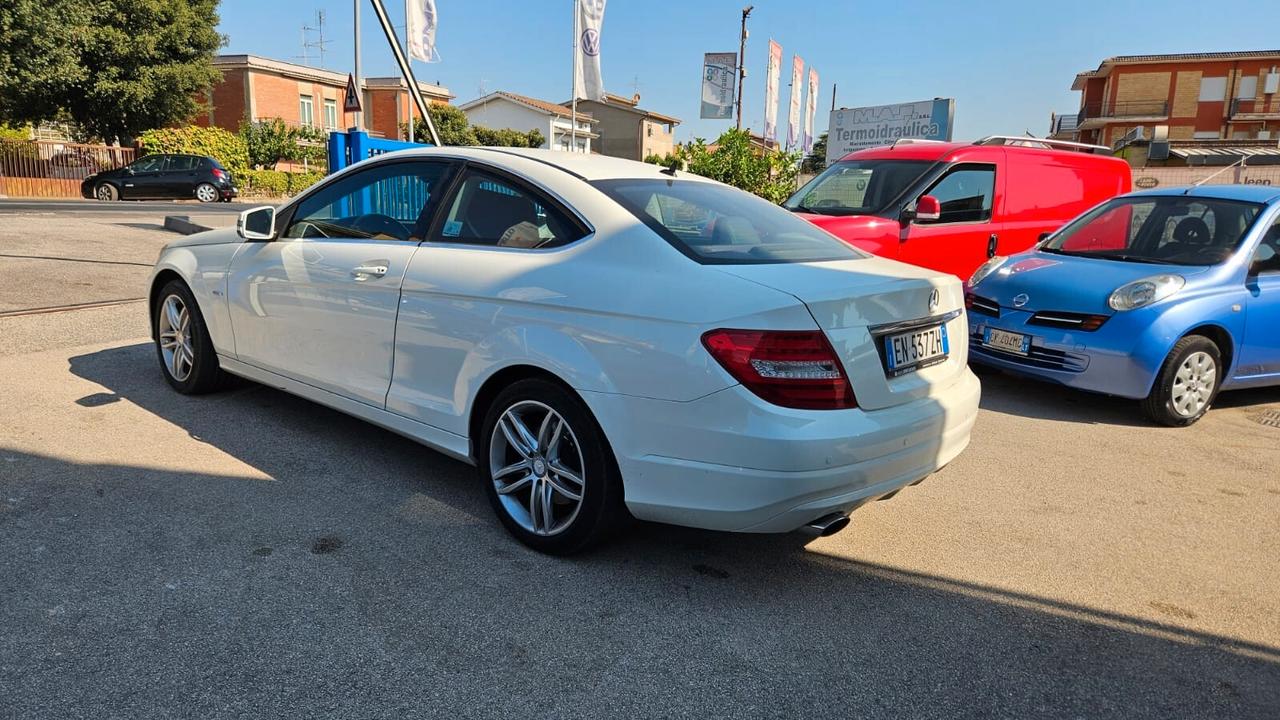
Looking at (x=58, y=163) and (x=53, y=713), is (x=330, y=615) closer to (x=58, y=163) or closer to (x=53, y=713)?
(x=53, y=713)

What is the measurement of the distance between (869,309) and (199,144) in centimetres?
3480

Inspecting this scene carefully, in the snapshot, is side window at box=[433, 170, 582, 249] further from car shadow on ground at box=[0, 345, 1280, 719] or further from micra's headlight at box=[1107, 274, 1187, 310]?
micra's headlight at box=[1107, 274, 1187, 310]

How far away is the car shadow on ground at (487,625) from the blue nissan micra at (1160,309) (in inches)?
121

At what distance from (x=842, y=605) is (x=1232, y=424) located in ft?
14.4

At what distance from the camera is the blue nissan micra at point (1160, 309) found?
5613 millimetres

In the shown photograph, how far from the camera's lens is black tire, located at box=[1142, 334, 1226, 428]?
5.61 metres

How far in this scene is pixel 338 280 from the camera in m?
4.03

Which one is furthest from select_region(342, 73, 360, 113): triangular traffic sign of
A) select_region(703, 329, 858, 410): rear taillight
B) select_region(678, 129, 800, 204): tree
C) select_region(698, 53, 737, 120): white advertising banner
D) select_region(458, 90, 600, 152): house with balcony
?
select_region(458, 90, 600, 152): house with balcony

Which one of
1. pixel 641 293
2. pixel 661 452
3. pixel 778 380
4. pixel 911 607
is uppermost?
pixel 641 293

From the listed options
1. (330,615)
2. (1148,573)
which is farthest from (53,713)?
(1148,573)

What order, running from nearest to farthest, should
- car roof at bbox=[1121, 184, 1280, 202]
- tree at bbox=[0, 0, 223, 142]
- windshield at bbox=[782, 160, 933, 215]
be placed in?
car roof at bbox=[1121, 184, 1280, 202] → windshield at bbox=[782, 160, 933, 215] → tree at bbox=[0, 0, 223, 142]

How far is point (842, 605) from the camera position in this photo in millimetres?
3100

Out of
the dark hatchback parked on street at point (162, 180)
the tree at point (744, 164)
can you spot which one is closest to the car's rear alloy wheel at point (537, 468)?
the tree at point (744, 164)

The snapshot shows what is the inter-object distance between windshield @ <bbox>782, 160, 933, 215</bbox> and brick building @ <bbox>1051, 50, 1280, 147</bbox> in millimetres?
56776
